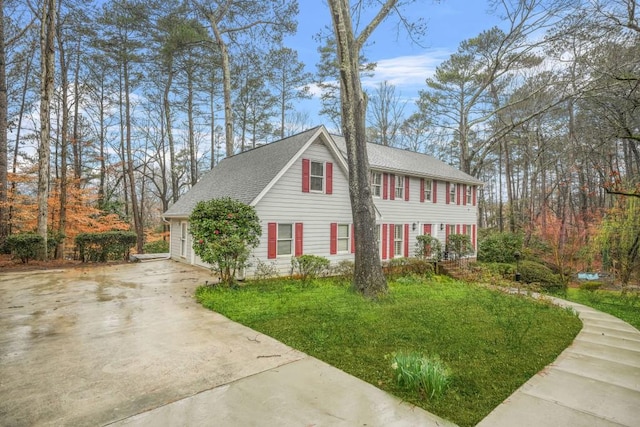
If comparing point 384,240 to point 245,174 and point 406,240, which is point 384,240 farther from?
point 245,174

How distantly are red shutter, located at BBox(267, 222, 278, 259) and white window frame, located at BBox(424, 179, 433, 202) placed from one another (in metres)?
9.09

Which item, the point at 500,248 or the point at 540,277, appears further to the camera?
the point at 500,248

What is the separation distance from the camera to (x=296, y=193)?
11.7 meters

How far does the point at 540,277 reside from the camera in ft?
41.4

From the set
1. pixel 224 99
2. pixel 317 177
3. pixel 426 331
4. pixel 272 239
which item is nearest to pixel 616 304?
pixel 426 331

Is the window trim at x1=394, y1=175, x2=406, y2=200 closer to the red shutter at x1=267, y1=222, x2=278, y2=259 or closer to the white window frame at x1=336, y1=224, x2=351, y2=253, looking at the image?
the white window frame at x1=336, y1=224, x2=351, y2=253

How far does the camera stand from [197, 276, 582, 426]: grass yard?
3529mm

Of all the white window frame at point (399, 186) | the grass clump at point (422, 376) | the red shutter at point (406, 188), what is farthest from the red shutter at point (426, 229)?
the grass clump at point (422, 376)

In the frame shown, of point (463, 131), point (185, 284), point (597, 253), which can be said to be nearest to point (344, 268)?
point (185, 284)

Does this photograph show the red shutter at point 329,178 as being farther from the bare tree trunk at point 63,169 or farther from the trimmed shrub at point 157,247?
the trimmed shrub at point 157,247

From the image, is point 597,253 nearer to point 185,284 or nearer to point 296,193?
point 296,193

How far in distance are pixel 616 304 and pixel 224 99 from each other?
18.5 m

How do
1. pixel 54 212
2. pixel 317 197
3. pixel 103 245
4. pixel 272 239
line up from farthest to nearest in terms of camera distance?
pixel 54 212 → pixel 103 245 → pixel 317 197 → pixel 272 239

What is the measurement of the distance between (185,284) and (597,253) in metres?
16.8
